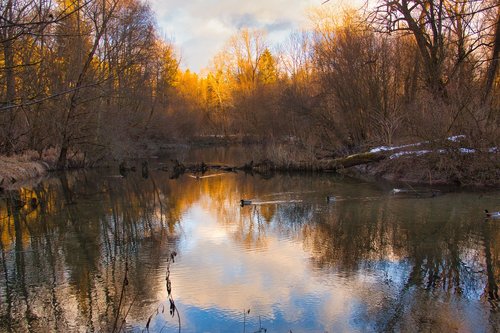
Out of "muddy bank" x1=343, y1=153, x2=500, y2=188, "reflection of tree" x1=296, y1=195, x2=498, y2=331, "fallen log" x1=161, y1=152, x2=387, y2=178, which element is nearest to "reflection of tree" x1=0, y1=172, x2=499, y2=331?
"reflection of tree" x1=296, y1=195, x2=498, y2=331

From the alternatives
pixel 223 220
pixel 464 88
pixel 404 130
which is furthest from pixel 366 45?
pixel 223 220

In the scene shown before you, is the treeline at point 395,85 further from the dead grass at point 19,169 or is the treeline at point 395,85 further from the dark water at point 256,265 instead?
the dead grass at point 19,169

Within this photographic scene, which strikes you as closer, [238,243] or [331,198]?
[238,243]

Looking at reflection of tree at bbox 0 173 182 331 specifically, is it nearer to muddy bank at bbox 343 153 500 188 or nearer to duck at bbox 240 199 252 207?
duck at bbox 240 199 252 207

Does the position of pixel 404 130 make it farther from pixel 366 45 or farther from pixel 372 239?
pixel 372 239

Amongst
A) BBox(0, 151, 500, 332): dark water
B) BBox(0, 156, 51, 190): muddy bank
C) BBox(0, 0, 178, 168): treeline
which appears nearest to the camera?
BBox(0, 151, 500, 332): dark water

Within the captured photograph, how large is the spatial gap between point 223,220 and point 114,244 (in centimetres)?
296

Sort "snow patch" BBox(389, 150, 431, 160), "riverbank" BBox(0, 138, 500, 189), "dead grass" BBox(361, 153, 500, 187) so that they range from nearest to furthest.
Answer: "dead grass" BBox(361, 153, 500, 187) → "riverbank" BBox(0, 138, 500, 189) → "snow patch" BBox(389, 150, 431, 160)

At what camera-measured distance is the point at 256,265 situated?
7340mm

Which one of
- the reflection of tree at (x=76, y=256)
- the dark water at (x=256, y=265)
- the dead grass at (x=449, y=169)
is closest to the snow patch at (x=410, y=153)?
the dead grass at (x=449, y=169)

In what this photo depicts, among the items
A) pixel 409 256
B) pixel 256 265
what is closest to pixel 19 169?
pixel 256 265

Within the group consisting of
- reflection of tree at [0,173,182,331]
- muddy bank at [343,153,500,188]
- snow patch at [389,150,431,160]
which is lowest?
reflection of tree at [0,173,182,331]

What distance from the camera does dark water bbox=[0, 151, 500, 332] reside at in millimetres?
5297

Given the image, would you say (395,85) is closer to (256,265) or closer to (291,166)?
(291,166)
